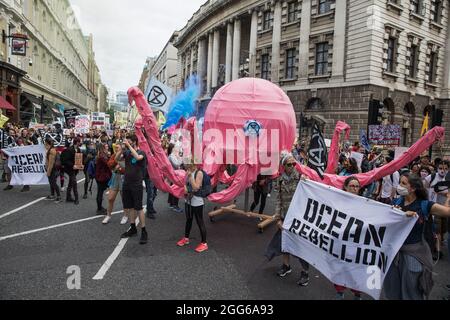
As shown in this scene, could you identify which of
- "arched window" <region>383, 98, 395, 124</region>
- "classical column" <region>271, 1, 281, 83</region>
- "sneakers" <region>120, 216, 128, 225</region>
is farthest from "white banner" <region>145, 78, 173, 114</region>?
"classical column" <region>271, 1, 281, 83</region>

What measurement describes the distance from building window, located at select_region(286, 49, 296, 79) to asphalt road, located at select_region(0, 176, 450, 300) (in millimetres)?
20267

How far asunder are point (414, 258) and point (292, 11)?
25.3 metres

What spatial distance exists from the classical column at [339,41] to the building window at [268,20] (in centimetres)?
670

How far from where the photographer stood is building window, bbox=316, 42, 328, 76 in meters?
22.5

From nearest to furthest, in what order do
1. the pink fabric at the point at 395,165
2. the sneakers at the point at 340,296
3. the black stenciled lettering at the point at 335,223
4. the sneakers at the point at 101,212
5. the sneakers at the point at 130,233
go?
the black stenciled lettering at the point at 335,223, the sneakers at the point at 340,296, the pink fabric at the point at 395,165, the sneakers at the point at 130,233, the sneakers at the point at 101,212

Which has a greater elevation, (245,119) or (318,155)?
(245,119)

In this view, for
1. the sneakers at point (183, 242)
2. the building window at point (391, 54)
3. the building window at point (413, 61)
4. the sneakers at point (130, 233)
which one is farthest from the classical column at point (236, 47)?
the sneakers at point (183, 242)

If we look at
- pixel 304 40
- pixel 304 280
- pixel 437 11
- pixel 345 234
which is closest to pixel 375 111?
pixel 304 280

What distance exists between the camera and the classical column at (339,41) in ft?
68.9

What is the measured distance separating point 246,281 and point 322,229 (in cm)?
130

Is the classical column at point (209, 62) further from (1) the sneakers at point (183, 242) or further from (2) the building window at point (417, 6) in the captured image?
(1) the sneakers at point (183, 242)

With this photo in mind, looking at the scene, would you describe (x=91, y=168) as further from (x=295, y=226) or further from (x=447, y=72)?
(x=447, y=72)

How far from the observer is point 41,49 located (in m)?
31.9
